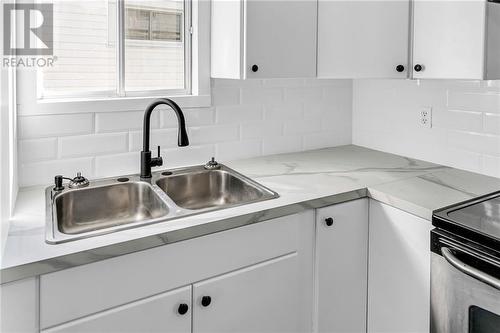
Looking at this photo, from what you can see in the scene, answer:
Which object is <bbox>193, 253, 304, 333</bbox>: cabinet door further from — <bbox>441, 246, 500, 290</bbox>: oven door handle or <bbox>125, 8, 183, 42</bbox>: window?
<bbox>125, 8, 183, 42</bbox>: window

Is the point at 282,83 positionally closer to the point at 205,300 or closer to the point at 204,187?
the point at 204,187

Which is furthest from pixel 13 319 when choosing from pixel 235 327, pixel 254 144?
pixel 254 144

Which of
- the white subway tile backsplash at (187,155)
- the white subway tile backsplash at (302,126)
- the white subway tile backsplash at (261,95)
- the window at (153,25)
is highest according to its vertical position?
the window at (153,25)

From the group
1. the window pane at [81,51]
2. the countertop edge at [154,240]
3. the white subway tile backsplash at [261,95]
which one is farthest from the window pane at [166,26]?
the countertop edge at [154,240]

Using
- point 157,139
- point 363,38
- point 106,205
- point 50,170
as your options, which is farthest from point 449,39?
point 50,170

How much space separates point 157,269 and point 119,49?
107 cm

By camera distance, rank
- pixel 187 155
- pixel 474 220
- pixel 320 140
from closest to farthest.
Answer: pixel 474 220, pixel 187 155, pixel 320 140

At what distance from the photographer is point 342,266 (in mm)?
1646

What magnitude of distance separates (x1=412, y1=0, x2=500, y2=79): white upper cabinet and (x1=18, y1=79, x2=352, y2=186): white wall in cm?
69

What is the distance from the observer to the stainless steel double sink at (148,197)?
1522 mm

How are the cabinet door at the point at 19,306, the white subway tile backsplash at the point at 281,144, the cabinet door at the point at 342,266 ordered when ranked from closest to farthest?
the cabinet door at the point at 19,306
the cabinet door at the point at 342,266
the white subway tile backsplash at the point at 281,144

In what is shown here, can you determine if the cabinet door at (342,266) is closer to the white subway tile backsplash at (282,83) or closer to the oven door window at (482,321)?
the oven door window at (482,321)

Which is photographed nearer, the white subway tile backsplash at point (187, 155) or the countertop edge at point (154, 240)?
the countertop edge at point (154, 240)

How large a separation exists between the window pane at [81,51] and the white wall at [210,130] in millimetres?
151
